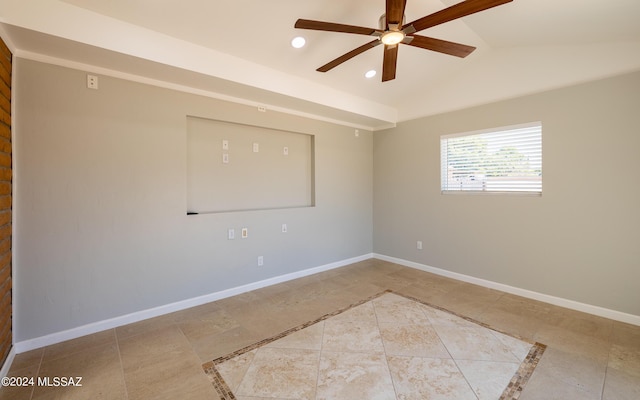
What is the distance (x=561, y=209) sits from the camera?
331cm

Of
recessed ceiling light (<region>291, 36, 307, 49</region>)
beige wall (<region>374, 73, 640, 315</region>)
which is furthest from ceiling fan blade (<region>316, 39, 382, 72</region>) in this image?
beige wall (<region>374, 73, 640, 315</region>)

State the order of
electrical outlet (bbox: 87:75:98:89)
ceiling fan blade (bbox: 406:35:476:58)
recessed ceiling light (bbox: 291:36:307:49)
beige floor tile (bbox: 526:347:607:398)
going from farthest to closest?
recessed ceiling light (bbox: 291:36:307:49) → electrical outlet (bbox: 87:75:98:89) → ceiling fan blade (bbox: 406:35:476:58) → beige floor tile (bbox: 526:347:607:398)

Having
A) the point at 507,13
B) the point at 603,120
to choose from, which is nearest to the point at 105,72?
the point at 507,13

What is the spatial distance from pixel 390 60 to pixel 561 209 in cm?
270

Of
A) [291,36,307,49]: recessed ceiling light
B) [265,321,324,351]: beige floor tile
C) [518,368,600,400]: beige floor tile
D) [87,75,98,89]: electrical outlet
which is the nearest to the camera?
[518,368,600,400]: beige floor tile

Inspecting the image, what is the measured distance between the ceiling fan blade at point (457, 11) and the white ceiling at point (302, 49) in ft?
2.77

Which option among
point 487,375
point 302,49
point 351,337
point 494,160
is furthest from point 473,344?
point 302,49

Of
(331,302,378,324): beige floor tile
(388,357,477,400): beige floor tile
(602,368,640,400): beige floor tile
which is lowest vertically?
(602,368,640,400): beige floor tile

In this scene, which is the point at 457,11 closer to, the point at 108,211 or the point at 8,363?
the point at 108,211

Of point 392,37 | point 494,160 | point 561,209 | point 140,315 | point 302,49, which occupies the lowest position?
point 140,315

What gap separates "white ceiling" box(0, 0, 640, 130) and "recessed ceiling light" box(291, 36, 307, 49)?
0.06m

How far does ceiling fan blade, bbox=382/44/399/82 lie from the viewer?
8.24ft

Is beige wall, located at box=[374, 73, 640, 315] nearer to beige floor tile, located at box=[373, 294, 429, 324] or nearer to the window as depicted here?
the window

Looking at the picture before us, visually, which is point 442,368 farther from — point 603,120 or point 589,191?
point 603,120
